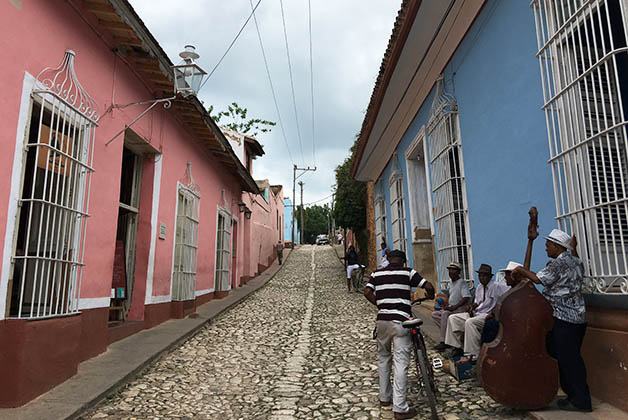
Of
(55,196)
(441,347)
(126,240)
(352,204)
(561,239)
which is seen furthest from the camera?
(352,204)

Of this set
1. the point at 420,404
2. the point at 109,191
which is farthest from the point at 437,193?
the point at 109,191

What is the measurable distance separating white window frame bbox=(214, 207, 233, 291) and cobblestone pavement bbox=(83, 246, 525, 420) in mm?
3145

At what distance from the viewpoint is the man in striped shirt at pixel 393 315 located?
379 cm

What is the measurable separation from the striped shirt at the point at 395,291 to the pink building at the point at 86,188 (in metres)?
3.11

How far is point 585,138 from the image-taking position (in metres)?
3.51

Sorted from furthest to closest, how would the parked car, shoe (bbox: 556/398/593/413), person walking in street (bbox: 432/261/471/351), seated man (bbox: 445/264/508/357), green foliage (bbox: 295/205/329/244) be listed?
1. green foliage (bbox: 295/205/329/244)
2. the parked car
3. person walking in street (bbox: 432/261/471/351)
4. seated man (bbox: 445/264/508/357)
5. shoe (bbox: 556/398/593/413)

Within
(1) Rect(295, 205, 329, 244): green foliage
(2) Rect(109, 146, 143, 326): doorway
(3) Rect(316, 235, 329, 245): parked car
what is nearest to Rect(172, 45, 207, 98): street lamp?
(2) Rect(109, 146, 143, 326): doorway

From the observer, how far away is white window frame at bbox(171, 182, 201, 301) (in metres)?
8.23

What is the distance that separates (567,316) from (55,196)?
15.6ft

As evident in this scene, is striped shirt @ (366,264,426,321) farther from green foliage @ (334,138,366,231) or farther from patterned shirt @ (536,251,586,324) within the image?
green foliage @ (334,138,366,231)

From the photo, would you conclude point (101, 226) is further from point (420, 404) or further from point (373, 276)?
point (420, 404)

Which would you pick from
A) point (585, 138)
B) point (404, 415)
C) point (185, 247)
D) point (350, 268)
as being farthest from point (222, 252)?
point (585, 138)

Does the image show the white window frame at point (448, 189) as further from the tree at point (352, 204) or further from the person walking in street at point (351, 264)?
the tree at point (352, 204)

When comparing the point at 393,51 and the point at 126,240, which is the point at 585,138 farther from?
the point at 126,240
